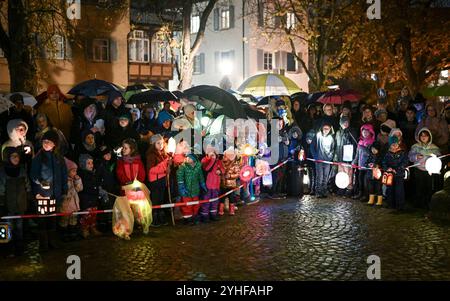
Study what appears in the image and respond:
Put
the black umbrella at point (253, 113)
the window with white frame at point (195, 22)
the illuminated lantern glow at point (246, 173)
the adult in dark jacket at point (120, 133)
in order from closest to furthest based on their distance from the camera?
the adult in dark jacket at point (120, 133) → the illuminated lantern glow at point (246, 173) → the black umbrella at point (253, 113) → the window with white frame at point (195, 22)

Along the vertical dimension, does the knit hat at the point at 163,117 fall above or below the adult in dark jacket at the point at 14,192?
above

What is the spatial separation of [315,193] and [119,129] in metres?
5.70

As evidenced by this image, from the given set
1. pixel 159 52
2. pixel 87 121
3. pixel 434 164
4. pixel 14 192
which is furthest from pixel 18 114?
pixel 159 52

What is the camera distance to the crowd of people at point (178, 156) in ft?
29.6

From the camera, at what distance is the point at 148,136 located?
1129cm

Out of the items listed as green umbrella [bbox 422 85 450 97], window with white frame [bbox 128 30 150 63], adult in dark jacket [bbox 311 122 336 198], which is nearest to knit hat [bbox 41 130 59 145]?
adult in dark jacket [bbox 311 122 336 198]

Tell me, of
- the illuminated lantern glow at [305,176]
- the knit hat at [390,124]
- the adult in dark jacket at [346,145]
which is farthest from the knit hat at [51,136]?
the knit hat at [390,124]

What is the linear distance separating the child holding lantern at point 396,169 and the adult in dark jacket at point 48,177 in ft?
22.9

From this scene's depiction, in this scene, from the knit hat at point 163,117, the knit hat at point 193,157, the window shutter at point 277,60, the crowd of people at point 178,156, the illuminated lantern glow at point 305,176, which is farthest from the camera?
the window shutter at point 277,60

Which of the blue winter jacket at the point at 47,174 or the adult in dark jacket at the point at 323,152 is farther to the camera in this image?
the adult in dark jacket at the point at 323,152

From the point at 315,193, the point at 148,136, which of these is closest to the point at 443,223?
the point at 315,193

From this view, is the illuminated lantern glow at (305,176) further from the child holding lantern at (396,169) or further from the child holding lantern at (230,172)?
the child holding lantern at (230,172)

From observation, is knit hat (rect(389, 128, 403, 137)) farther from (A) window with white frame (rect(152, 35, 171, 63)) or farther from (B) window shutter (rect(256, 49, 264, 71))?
(B) window shutter (rect(256, 49, 264, 71))

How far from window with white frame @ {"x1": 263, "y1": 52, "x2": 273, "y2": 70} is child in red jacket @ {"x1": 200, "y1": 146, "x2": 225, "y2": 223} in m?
32.0
